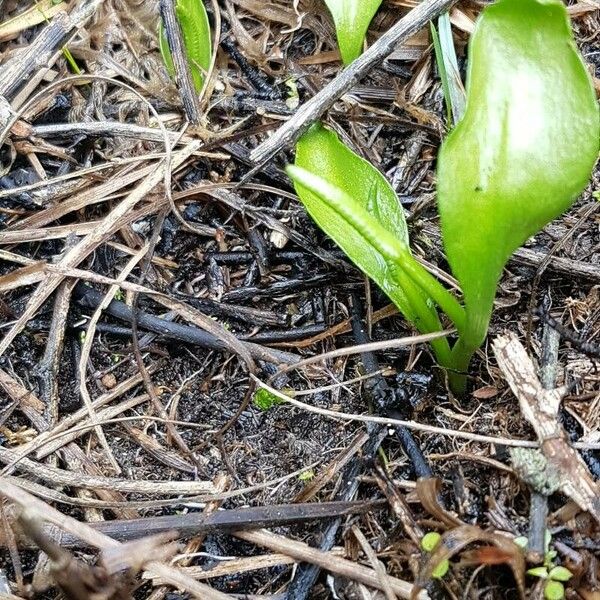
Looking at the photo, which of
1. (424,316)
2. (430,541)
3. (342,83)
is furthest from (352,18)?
(430,541)

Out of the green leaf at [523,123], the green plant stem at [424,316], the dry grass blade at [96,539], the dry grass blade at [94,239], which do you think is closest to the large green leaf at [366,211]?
the green plant stem at [424,316]

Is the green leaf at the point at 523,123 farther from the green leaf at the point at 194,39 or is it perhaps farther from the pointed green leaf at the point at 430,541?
the green leaf at the point at 194,39

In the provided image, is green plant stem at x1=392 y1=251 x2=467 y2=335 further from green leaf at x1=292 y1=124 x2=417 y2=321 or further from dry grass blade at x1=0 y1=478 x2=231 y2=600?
dry grass blade at x1=0 y1=478 x2=231 y2=600

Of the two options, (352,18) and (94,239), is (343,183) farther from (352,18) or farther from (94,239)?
(94,239)

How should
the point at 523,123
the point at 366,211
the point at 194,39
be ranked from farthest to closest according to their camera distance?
the point at 194,39 → the point at 366,211 → the point at 523,123

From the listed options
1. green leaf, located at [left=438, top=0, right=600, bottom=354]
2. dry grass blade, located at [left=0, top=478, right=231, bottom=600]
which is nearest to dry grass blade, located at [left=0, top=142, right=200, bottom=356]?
dry grass blade, located at [left=0, top=478, right=231, bottom=600]

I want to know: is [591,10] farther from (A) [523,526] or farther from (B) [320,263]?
(A) [523,526]

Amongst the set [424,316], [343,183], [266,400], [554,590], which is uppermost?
[343,183]

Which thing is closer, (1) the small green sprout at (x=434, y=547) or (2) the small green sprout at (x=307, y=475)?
(1) the small green sprout at (x=434, y=547)
